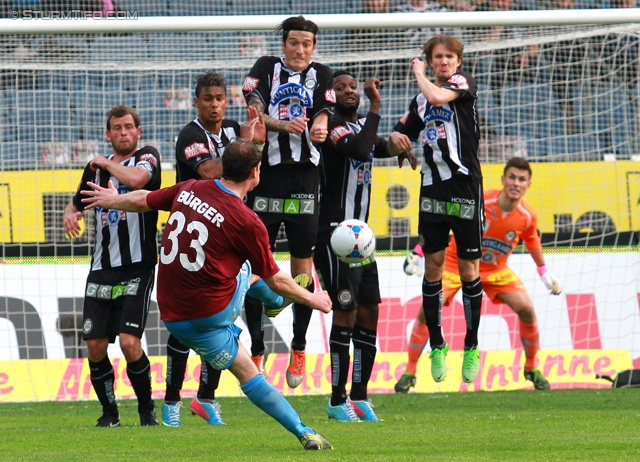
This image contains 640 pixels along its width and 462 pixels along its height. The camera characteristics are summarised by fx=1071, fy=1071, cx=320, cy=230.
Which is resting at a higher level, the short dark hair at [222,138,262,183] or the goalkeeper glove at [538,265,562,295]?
the short dark hair at [222,138,262,183]

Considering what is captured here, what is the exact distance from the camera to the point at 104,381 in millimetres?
8680

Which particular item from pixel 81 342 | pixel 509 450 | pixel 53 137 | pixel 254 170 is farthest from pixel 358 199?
pixel 53 137

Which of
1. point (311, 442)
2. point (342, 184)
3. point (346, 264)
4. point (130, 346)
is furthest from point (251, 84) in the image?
point (311, 442)

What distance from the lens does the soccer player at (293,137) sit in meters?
8.58

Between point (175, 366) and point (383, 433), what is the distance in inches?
84.9

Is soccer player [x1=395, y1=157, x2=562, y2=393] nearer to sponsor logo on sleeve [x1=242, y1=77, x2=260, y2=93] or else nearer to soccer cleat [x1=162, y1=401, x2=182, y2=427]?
soccer cleat [x1=162, y1=401, x2=182, y2=427]

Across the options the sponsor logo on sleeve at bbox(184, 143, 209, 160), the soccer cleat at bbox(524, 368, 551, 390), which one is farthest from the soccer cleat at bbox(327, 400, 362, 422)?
the soccer cleat at bbox(524, 368, 551, 390)

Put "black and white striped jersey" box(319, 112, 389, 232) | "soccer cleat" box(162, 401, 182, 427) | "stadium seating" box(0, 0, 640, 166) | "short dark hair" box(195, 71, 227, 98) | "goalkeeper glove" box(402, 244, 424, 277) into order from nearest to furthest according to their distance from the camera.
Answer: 1. "short dark hair" box(195, 71, 227, 98)
2. "soccer cleat" box(162, 401, 182, 427)
3. "black and white striped jersey" box(319, 112, 389, 232)
4. "goalkeeper glove" box(402, 244, 424, 277)
5. "stadium seating" box(0, 0, 640, 166)

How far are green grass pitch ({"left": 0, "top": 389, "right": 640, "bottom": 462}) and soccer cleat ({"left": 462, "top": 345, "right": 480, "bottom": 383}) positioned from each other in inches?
12.7

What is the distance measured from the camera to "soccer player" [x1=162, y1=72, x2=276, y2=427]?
27.0ft

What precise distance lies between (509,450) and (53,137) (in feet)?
26.6

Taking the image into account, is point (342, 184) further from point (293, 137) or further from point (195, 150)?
point (195, 150)

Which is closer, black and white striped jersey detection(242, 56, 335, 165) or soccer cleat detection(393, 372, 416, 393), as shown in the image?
black and white striped jersey detection(242, 56, 335, 165)

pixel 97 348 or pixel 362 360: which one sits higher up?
pixel 97 348
